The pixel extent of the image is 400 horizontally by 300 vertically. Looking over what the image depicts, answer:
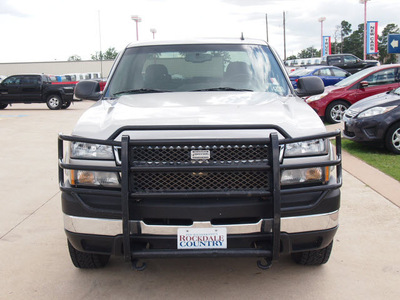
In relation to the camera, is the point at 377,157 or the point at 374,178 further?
the point at 377,157

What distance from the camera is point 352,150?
9.14 metres

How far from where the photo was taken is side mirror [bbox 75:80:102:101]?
4.69m

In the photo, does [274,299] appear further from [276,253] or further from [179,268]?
[179,268]

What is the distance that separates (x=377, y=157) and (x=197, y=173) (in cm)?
606

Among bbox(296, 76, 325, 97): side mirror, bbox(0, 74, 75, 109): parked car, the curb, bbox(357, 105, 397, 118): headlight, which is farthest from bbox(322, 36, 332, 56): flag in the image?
bbox(296, 76, 325, 97): side mirror

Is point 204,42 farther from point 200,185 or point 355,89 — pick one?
point 355,89

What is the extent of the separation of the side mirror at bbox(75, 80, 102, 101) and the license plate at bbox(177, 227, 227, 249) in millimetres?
2200

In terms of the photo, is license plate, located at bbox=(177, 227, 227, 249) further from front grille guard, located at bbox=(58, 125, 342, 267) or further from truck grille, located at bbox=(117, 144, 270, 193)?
truck grille, located at bbox=(117, 144, 270, 193)

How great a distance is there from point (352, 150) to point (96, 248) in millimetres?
6929

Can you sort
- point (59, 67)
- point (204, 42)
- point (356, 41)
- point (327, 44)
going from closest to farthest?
point (204, 42), point (59, 67), point (327, 44), point (356, 41)

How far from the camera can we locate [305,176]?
3.18 m

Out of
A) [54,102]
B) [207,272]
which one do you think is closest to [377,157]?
[207,272]

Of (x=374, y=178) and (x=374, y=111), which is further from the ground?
(x=374, y=111)

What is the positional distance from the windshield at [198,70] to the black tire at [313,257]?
4.70 ft
